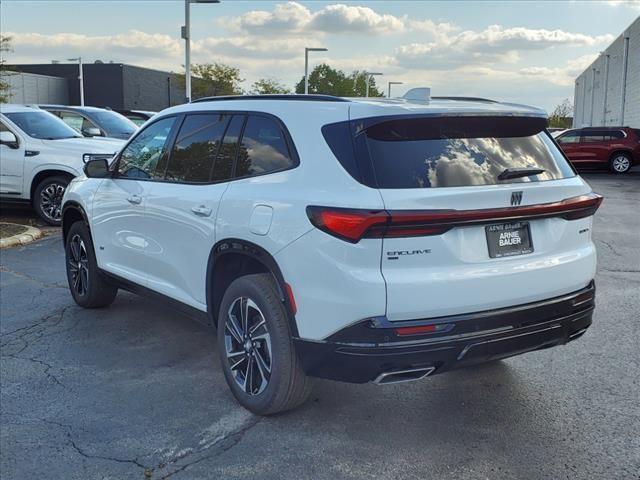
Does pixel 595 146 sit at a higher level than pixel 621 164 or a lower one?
higher

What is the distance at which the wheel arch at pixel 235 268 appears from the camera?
3535 mm

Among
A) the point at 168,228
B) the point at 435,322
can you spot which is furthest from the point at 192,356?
the point at 435,322

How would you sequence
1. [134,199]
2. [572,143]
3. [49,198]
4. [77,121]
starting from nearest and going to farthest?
1. [134,199]
2. [49,198]
3. [77,121]
4. [572,143]

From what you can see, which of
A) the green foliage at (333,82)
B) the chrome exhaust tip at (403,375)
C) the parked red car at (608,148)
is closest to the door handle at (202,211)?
the chrome exhaust tip at (403,375)

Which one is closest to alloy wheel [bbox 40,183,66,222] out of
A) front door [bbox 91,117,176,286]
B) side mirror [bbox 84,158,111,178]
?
front door [bbox 91,117,176,286]

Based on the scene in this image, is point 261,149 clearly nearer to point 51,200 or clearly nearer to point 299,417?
point 299,417

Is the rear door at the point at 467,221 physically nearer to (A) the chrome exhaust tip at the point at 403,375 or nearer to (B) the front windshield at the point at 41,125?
(A) the chrome exhaust tip at the point at 403,375

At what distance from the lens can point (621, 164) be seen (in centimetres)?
2406

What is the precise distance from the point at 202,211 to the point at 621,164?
75.8 feet

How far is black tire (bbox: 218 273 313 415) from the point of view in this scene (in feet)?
11.9

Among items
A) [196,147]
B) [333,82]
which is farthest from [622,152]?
[333,82]

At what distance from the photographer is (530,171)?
3.63m

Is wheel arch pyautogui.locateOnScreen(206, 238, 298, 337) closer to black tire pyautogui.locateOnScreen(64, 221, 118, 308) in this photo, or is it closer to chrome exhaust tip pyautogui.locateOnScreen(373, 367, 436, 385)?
chrome exhaust tip pyautogui.locateOnScreen(373, 367, 436, 385)

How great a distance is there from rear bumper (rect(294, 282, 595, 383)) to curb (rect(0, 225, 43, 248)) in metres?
7.33
